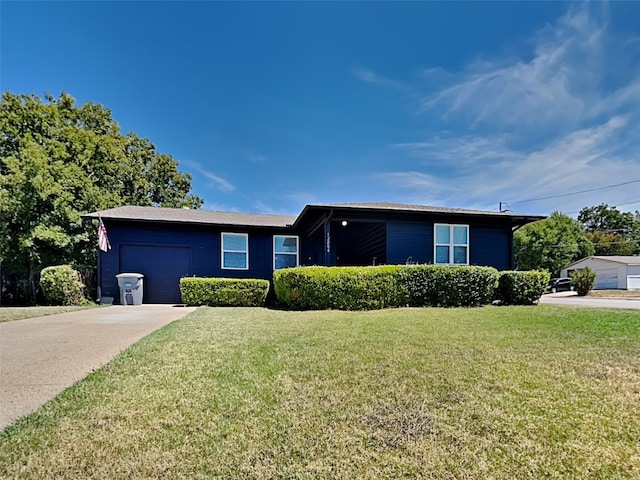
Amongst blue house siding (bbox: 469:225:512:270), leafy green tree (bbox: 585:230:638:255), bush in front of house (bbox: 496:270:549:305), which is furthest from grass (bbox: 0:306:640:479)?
leafy green tree (bbox: 585:230:638:255)

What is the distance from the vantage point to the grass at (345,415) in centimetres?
193

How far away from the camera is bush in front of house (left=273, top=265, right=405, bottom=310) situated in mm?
8969

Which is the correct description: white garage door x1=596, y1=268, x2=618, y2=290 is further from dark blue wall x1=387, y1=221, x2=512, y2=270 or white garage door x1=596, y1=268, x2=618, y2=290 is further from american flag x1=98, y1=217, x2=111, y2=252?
american flag x1=98, y1=217, x2=111, y2=252

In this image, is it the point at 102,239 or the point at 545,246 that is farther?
the point at 545,246

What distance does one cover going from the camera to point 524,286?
1012cm

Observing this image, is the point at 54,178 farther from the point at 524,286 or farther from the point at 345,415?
the point at 524,286

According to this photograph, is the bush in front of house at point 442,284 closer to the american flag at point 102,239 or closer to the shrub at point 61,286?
the american flag at point 102,239

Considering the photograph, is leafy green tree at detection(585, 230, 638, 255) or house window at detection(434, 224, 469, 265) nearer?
house window at detection(434, 224, 469, 265)

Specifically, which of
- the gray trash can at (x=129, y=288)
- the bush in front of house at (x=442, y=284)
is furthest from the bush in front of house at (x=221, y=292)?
the bush in front of house at (x=442, y=284)

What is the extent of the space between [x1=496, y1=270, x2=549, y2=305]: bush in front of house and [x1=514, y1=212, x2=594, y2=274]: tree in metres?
33.1

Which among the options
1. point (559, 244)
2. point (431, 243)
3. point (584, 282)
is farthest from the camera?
point (559, 244)

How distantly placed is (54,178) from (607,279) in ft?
148

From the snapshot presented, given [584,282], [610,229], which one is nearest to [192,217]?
[584,282]

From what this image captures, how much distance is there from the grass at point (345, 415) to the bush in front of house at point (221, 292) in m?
6.25
